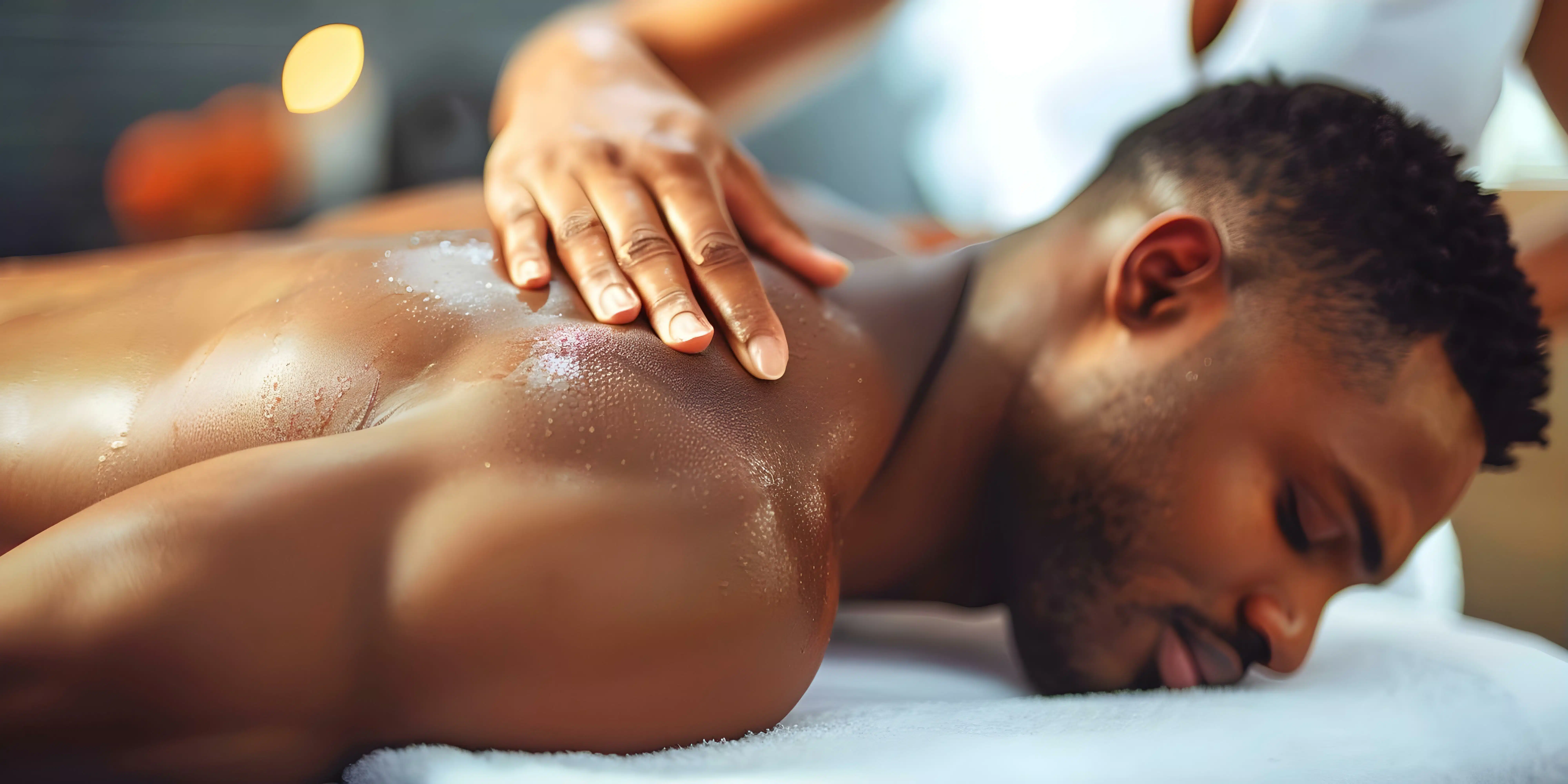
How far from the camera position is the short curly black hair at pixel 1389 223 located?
0.68 meters

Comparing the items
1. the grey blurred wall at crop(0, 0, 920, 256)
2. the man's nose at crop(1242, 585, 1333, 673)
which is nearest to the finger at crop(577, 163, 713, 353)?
the man's nose at crop(1242, 585, 1333, 673)

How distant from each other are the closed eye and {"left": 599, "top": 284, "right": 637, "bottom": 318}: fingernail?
0.47 metres

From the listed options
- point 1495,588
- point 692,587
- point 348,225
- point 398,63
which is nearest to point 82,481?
point 692,587

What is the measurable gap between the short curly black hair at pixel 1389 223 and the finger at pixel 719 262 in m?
0.35

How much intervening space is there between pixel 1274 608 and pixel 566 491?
0.52 metres

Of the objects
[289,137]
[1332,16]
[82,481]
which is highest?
[1332,16]

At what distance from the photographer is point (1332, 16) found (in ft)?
4.08

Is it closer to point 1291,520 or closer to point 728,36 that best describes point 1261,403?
point 1291,520

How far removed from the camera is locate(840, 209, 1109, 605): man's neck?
74 cm

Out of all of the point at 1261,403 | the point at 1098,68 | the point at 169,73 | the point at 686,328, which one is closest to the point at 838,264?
the point at 686,328

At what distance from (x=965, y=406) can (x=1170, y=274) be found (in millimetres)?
176

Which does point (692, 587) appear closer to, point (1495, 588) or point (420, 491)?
point (420, 491)

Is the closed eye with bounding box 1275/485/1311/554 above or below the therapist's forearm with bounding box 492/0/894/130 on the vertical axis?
below

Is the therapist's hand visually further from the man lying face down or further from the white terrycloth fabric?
the white terrycloth fabric
